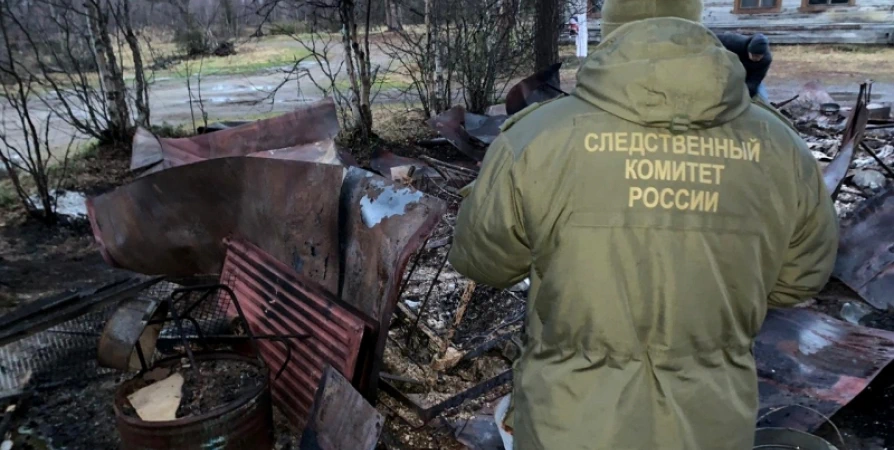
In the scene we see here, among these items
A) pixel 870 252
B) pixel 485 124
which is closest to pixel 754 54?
pixel 870 252

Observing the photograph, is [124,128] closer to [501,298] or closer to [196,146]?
[196,146]

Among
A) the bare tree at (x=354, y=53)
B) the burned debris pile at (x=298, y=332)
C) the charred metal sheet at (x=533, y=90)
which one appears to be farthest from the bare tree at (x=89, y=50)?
the charred metal sheet at (x=533, y=90)

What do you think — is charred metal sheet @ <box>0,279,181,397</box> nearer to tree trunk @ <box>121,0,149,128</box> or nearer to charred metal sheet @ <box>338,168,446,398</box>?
charred metal sheet @ <box>338,168,446,398</box>

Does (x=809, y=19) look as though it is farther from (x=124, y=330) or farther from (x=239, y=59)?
(x=124, y=330)

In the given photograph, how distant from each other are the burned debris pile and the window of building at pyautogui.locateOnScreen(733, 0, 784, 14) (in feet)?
49.1

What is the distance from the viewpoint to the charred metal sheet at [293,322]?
299cm

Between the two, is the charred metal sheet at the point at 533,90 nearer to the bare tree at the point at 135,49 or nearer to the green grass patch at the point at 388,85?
the bare tree at the point at 135,49

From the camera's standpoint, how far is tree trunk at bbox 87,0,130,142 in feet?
24.0

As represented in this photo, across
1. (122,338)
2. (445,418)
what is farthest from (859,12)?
(122,338)

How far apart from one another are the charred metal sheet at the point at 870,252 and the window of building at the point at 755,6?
1482cm

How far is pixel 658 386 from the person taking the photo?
4.95 feet

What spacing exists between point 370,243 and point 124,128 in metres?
6.07

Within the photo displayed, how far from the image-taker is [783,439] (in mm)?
2453

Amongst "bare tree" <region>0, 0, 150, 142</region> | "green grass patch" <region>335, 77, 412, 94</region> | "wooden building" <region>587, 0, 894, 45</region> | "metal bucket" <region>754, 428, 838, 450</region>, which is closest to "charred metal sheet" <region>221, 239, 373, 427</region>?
"metal bucket" <region>754, 428, 838, 450</region>
